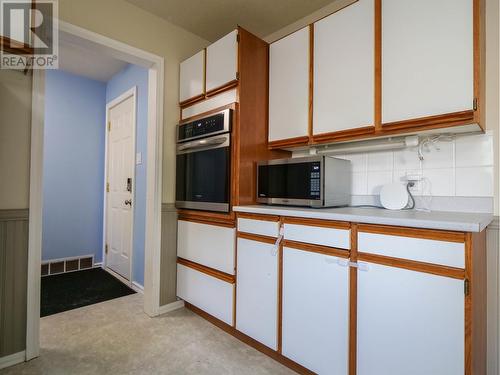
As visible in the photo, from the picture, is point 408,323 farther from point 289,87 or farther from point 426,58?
point 289,87

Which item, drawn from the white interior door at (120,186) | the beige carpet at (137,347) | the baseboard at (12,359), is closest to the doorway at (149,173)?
the baseboard at (12,359)

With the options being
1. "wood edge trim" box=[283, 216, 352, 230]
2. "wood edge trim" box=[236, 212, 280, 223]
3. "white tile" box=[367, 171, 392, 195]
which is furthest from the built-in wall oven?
"white tile" box=[367, 171, 392, 195]

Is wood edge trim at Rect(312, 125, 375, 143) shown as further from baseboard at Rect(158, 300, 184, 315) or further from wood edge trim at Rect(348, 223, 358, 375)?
baseboard at Rect(158, 300, 184, 315)

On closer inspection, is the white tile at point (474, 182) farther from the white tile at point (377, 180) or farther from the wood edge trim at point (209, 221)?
the wood edge trim at point (209, 221)

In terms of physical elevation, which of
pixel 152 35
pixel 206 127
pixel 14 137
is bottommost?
pixel 14 137

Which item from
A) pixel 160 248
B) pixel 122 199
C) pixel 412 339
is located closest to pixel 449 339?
pixel 412 339

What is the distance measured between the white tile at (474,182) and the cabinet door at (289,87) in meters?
0.90

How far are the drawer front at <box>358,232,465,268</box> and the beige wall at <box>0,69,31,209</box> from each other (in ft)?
6.45

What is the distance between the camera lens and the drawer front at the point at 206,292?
1.89 meters

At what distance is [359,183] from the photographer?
188 centimetres

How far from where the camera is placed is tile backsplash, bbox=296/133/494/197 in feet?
4.68

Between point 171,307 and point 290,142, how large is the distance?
169cm

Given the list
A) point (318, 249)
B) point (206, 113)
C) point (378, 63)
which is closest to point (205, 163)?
point (206, 113)

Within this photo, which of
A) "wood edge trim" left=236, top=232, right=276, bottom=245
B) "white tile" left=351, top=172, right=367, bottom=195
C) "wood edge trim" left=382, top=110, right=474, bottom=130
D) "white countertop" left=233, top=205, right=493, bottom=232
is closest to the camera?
"white countertop" left=233, top=205, right=493, bottom=232
